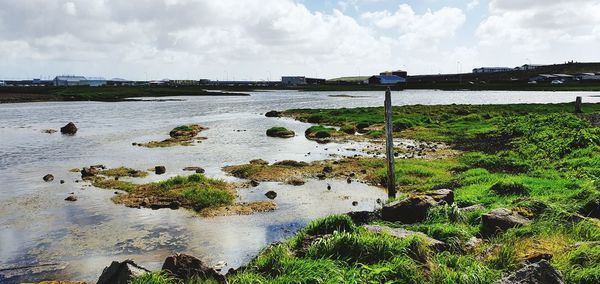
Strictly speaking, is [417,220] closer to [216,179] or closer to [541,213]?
[541,213]

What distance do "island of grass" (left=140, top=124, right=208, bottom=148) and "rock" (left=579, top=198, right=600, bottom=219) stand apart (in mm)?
40190

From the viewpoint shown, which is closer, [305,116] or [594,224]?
[594,224]

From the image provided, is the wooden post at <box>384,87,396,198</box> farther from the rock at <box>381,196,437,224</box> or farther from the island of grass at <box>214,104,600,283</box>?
the rock at <box>381,196,437,224</box>

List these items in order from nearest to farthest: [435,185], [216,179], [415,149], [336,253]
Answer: [336,253]
[435,185]
[216,179]
[415,149]

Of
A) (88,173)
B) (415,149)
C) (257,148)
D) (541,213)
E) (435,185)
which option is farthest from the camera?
(257,148)

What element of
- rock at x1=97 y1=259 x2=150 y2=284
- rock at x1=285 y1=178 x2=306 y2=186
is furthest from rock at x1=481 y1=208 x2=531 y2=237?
rock at x1=285 y1=178 x2=306 y2=186

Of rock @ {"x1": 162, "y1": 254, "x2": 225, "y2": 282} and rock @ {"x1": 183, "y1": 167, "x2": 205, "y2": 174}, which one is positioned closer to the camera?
rock @ {"x1": 162, "y1": 254, "x2": 225, "y2": 282}

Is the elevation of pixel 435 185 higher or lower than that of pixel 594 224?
lower

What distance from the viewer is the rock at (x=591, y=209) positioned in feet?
48.5

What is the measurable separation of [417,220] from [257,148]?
30.2 metres

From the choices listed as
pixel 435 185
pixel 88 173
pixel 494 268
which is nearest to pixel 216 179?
pixel 88 173

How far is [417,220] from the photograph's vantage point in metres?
16.8

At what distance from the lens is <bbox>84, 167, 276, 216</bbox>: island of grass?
23812 mm

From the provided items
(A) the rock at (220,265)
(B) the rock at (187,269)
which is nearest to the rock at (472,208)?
(A) the rock at (220,265)
